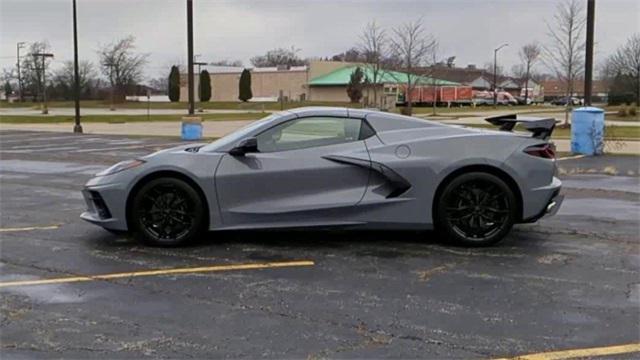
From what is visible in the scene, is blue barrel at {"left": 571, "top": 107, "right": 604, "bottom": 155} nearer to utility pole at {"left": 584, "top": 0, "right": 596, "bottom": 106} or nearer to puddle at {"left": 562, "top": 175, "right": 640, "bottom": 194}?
utility pole at {"left": 584, "top": 0, "right": 596, "bottom": 106}

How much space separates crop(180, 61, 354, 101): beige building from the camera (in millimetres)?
99812

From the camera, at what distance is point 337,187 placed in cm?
668

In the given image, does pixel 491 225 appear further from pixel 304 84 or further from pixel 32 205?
pixel 304 84

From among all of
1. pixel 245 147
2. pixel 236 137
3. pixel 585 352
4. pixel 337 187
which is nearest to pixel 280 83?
pixel 236 137

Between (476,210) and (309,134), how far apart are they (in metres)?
1.76

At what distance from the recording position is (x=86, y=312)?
15.6ft

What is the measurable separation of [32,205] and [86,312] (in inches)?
211

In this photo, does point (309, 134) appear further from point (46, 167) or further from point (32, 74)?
point (32, 74)

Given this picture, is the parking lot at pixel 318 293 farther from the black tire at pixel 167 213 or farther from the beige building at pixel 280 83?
the beige building at pixel 280 83

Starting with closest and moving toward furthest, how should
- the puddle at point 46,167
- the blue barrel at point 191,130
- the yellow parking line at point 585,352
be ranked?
the yellow parking line at point 585,352, the puddle at point 46,167, the blue barrel at point 191,130

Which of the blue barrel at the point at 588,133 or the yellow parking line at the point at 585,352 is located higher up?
the blue barrel at the point at 588,133

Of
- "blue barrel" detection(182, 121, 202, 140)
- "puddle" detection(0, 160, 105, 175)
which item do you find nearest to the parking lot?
"puddle" detection(0, 160, 105, 175)

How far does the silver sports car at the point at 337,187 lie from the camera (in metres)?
6.64

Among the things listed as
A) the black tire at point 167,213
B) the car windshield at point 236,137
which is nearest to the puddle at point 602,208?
the car windshield at point 236,137
